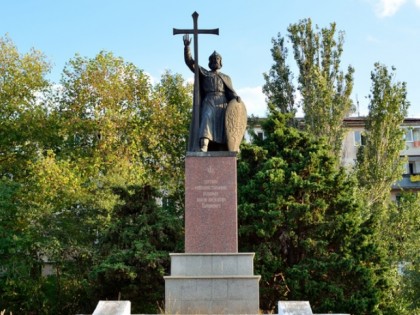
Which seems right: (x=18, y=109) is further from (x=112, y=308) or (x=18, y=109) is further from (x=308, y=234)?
(x=112, y=308)

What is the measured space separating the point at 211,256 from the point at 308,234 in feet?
21.8

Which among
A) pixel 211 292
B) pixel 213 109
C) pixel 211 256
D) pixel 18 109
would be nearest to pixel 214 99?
pixel 213 109

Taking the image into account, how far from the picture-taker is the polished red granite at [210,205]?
12305 millimetres

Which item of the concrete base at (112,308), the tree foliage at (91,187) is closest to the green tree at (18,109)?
the tree foliage at (91,187)

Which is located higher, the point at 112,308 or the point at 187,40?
the point at 187,40

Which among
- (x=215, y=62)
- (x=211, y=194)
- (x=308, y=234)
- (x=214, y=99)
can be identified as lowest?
(x=308, y=234)

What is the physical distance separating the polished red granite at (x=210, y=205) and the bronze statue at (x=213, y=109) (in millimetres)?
463

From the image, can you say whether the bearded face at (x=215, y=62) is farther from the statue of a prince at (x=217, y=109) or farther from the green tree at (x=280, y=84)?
the green tree at (x=280, y=84)

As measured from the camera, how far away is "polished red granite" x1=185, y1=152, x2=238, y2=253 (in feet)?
40.4

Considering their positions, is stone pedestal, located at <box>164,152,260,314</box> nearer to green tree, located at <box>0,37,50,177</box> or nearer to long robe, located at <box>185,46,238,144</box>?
long robe, located at <box>185,46,238,144</box>

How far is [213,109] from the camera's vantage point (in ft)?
43.7

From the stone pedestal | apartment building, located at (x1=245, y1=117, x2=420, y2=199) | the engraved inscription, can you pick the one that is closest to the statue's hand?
the stone pedestal

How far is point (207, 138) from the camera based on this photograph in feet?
42.6

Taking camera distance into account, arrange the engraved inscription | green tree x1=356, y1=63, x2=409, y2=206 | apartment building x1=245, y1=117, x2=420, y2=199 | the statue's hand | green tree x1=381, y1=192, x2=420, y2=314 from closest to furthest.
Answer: the engraved inscription → the statue's hand → green tree x1=381, y1=192, x2=420, y2=314 → green tree x1=356, y1=63, x2=409, y2=206 → apartment building x1=245, y1=117, x2=420, y2=199
